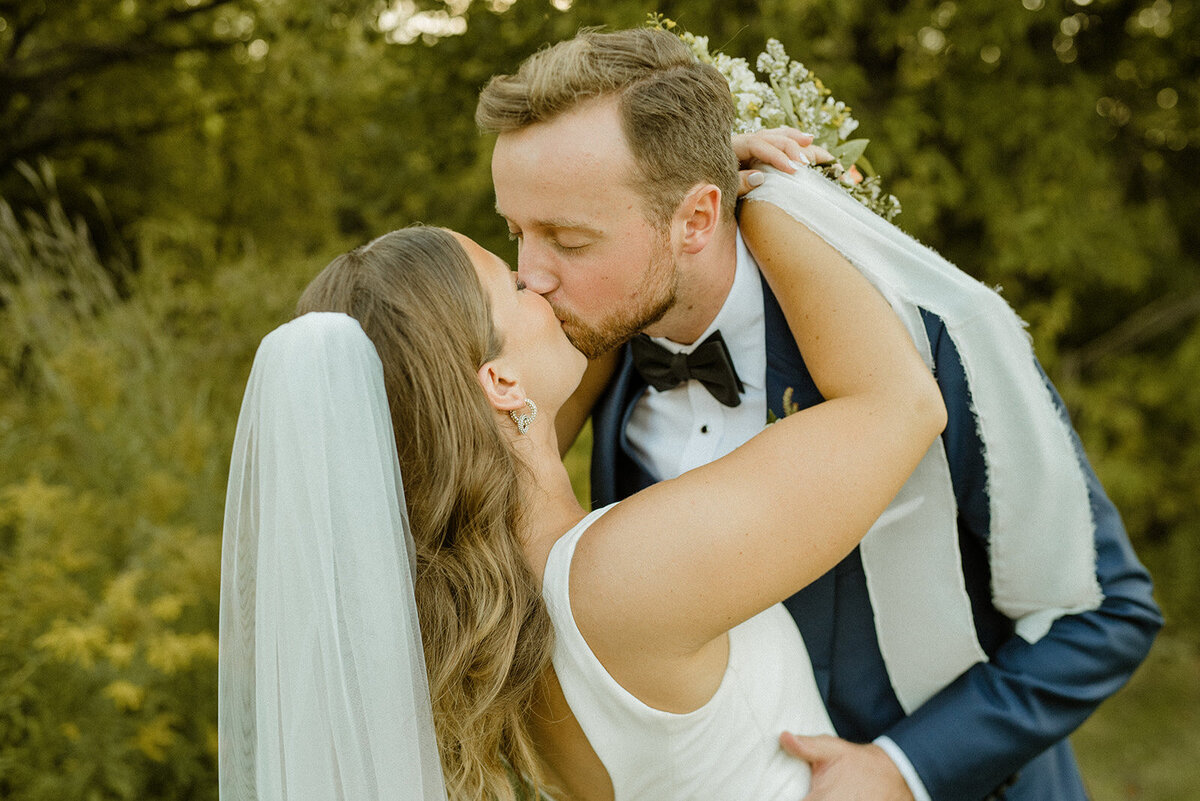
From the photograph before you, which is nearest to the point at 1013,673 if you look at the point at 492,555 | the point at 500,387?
the point at 492,555

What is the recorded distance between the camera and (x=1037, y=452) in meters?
1.84

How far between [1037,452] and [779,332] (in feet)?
1.98

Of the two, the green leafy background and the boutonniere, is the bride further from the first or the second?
the green leafy background

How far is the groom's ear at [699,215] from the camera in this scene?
2061 mm

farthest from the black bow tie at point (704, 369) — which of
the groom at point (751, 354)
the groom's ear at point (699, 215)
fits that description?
the groom's ear at point (699, 215)

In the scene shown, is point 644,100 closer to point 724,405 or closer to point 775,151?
point 775,151

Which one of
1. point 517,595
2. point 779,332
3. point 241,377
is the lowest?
Answer: point 241,377

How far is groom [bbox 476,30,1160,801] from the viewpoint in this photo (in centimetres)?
189

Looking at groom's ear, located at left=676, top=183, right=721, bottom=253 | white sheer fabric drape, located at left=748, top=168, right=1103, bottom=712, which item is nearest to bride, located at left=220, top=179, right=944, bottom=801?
white sheer fabric drape, located at left=748, top=168, right=1103, bottom=712

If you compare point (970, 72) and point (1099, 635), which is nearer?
point (1099, 635)

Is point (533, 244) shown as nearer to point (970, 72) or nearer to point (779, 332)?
point (779, 332)

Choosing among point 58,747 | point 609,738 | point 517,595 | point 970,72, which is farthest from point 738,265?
point 970,72

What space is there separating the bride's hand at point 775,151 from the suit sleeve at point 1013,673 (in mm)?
471

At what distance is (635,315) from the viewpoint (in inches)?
83.8
